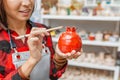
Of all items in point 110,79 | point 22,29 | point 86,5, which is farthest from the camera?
point 86,5

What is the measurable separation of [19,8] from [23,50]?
0.17 m

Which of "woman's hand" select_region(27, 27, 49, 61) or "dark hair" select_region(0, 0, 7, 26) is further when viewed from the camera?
"dark hair" select_region(0, 0, 7, 26)

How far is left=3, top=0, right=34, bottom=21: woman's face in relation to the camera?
0.87m

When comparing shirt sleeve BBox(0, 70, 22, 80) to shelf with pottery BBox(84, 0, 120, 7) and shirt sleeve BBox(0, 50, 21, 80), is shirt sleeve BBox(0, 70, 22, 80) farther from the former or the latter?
shelf with pottery BBox(84, 0, 120, 7)

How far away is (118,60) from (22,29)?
1.33 meters

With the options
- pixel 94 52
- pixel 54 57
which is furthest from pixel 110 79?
pixel 54 57

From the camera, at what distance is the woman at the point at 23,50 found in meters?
0.77

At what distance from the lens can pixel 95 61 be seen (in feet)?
7.11

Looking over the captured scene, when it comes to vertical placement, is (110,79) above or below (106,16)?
below

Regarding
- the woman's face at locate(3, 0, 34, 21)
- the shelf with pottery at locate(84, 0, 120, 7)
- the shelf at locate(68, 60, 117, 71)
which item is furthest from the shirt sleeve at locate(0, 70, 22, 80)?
the shelf with pottery at locate(84, 0, 120, 7)

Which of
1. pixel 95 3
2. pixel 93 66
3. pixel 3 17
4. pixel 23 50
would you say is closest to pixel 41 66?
pixel 23 50

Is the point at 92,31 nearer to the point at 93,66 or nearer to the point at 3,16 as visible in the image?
the point at 93,66

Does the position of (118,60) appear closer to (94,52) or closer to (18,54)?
(94,52)

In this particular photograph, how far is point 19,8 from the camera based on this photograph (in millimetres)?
882
